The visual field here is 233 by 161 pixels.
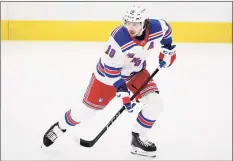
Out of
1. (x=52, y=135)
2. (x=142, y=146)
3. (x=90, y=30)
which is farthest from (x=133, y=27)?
(x=90, y=30)

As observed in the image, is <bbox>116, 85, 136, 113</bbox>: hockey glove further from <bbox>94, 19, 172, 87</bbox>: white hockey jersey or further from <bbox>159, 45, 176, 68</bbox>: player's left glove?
<bbox>159, 45, 176, 68</bbox>: player's left glove

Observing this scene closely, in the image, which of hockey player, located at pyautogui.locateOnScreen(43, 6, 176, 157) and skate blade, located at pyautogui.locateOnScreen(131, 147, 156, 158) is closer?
hockey player, located at pyautogui.locateOnScreen(43, 6, 176, 157)

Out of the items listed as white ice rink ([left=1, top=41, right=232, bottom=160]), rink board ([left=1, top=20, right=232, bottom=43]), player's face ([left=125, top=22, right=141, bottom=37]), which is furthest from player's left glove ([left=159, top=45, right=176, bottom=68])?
rink board ([left=1, top=20, right=232, bottom=43])

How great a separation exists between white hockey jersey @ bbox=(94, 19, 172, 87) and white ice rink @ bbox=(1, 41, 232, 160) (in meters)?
0.33

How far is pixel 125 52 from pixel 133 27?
0.46ft

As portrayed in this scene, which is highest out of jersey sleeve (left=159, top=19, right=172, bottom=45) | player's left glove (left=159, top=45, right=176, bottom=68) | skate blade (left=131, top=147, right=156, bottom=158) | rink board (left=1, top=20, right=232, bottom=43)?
jersey sleeve (left=159, top=19, right=172, bottom=45)

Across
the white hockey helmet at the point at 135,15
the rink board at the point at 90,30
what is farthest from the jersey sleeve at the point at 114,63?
the rink board at the point at 90,30

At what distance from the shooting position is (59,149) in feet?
8.96

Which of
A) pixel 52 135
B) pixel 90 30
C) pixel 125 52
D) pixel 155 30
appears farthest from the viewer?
pixel 90 30

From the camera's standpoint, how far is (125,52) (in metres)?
2.40

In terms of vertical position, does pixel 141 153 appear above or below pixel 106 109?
above

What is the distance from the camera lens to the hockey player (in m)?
2.38

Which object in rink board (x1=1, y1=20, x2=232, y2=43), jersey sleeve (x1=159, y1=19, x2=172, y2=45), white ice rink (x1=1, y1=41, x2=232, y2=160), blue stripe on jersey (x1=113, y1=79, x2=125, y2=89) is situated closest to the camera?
blue stripe on jersey (x1=113, y1=79, x2=125, y2=89)

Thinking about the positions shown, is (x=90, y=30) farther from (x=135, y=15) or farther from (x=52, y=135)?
(x=135, y=15)
